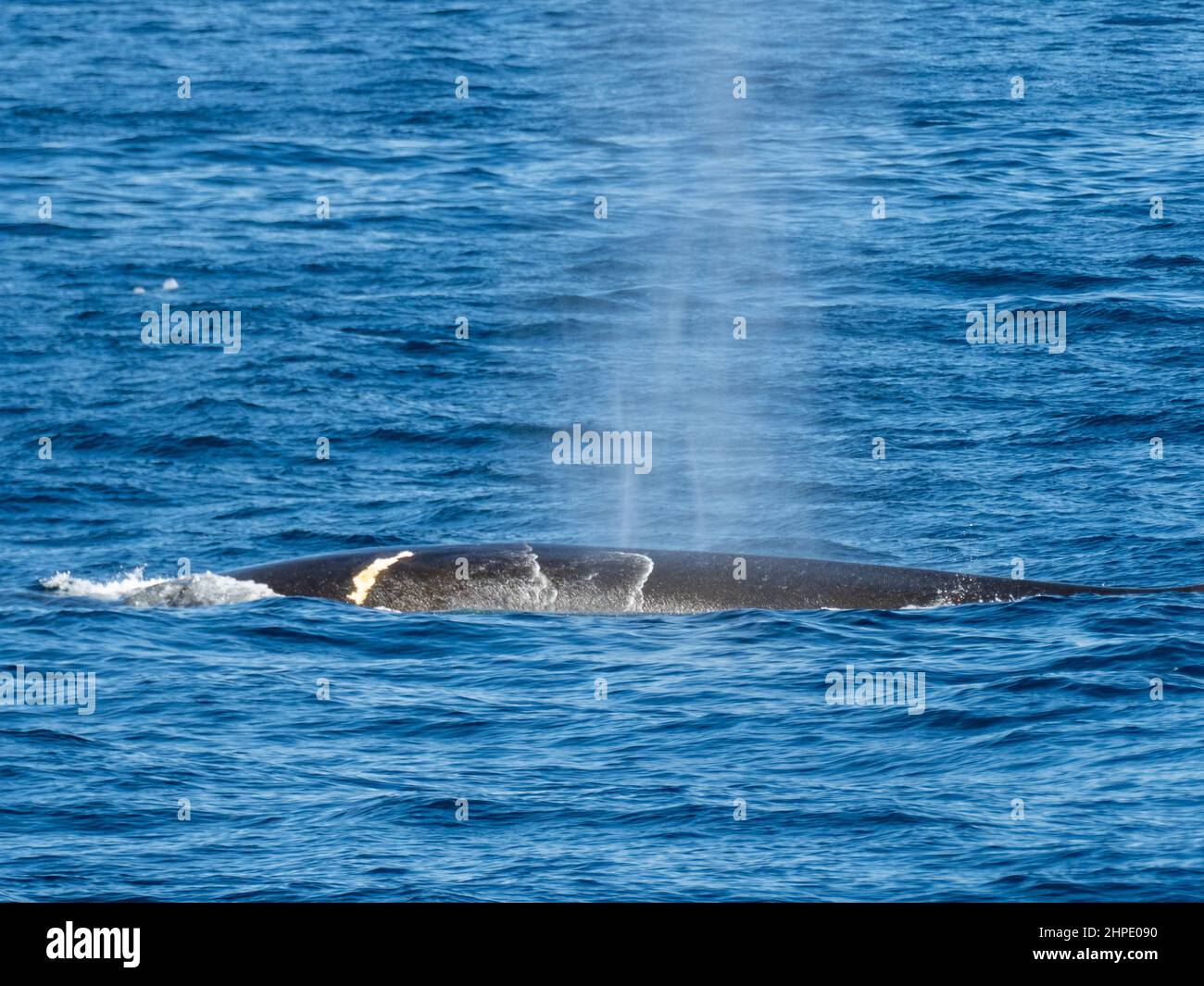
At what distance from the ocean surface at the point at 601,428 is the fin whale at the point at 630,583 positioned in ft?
1.74

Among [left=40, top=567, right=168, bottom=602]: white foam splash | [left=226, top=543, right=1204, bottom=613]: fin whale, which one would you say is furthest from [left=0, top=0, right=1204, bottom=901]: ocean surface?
[left=226, top=543, right=1204, bottom=613]: fin whale

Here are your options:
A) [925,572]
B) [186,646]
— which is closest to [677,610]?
[925,572]

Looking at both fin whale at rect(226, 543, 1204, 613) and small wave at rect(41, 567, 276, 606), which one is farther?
small wave at rect(41, 567, 276, 606)

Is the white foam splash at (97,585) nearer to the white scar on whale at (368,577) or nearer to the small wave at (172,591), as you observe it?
the small wave at (172,591)

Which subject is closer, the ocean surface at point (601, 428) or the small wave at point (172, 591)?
the ocean surface at point (601, 428)

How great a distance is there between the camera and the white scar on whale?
24.5 meters

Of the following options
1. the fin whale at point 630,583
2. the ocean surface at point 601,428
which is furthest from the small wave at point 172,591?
the fin whale at point 630,583

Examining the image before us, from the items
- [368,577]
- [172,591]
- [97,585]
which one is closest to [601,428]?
[97,585]

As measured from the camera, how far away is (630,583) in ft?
79.5

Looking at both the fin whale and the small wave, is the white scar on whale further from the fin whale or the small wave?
the small wave

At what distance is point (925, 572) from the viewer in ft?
81.1

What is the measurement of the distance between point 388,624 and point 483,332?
69.3 feet

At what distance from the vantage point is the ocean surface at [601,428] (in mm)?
16703

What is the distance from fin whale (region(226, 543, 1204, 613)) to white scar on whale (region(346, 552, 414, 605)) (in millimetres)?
13
